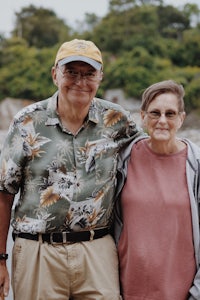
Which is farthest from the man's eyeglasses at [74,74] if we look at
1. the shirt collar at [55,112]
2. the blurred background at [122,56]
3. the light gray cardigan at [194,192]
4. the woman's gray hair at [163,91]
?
the blurred background at [122,56]

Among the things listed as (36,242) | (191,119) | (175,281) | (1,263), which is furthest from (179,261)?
(191,119)

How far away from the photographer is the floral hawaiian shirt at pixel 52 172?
1773 mm

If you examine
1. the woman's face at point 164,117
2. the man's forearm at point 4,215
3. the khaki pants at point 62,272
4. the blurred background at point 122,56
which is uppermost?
the blurred background at point 122,56

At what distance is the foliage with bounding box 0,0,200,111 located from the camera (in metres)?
23.4

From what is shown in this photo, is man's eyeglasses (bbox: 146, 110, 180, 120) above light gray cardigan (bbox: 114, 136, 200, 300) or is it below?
above

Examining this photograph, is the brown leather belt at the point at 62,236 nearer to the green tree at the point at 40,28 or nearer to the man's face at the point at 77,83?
the man's face at the point at 77,83

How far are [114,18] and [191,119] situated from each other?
10172mm

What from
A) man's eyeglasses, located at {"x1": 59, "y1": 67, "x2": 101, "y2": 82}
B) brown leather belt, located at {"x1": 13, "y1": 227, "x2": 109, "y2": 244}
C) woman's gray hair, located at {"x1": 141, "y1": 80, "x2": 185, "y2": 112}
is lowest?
brown leather belt, located at {"x1": 13, "y1": 227, "x2": 109, "y2": 244}

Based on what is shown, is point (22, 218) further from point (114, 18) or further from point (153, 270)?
point (114, 18)

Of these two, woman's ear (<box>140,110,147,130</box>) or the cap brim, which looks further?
woman's ear (<box>140,110,147,130</box>)

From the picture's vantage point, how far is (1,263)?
190 cm

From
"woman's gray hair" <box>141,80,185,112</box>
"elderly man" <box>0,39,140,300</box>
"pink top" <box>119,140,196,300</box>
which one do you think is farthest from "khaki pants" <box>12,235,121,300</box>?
"woman's gray hair" <box>141,80,185,112</box>

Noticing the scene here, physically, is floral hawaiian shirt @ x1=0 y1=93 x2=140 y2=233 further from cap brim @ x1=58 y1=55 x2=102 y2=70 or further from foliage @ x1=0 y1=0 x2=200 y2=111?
foliage @ x1=0 y1=0 x2=200 y2=111

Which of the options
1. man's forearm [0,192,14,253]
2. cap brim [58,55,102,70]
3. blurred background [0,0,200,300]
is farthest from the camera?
blurred background [0,0,200,300]
